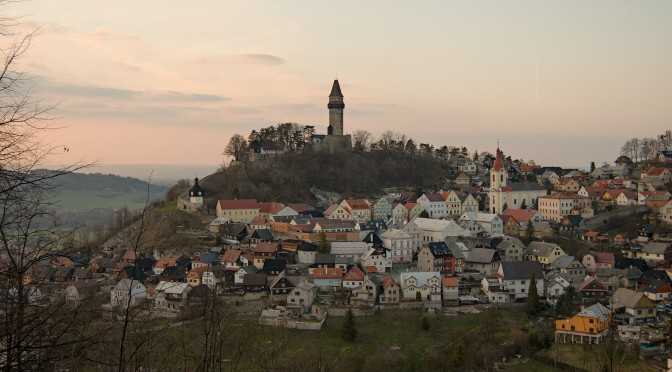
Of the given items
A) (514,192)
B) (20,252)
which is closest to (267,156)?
(514,192)

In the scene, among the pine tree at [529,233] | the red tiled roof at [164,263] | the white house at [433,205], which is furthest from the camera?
the white house at [433,205]

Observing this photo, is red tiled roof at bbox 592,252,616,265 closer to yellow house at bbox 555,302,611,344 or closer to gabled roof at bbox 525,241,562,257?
gabled roof at bbox 525,241,562,257

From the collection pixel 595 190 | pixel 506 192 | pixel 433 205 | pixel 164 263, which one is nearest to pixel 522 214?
pixel 506 192

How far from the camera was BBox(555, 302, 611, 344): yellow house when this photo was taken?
20.5 meters

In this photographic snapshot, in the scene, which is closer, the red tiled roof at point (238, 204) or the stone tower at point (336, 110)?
the red tiled roof at point (238, 204)

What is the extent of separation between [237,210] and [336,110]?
17.3 metres

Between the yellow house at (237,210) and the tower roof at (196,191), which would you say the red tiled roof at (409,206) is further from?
the tower roof at (196,191)

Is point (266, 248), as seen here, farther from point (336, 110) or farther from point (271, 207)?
point (336, 110)

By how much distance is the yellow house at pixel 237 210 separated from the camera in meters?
37.5

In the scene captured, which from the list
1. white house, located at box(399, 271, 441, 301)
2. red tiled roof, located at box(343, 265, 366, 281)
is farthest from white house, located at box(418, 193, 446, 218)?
white house, located at box(399, 271, 441, 301)

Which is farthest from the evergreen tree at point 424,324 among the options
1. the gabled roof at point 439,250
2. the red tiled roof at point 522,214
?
the red tiled roof at point 522,214

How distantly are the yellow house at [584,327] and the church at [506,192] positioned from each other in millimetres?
21521

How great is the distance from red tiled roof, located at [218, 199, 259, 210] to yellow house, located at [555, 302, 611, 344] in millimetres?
21460

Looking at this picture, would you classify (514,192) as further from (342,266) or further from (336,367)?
(336,367)
